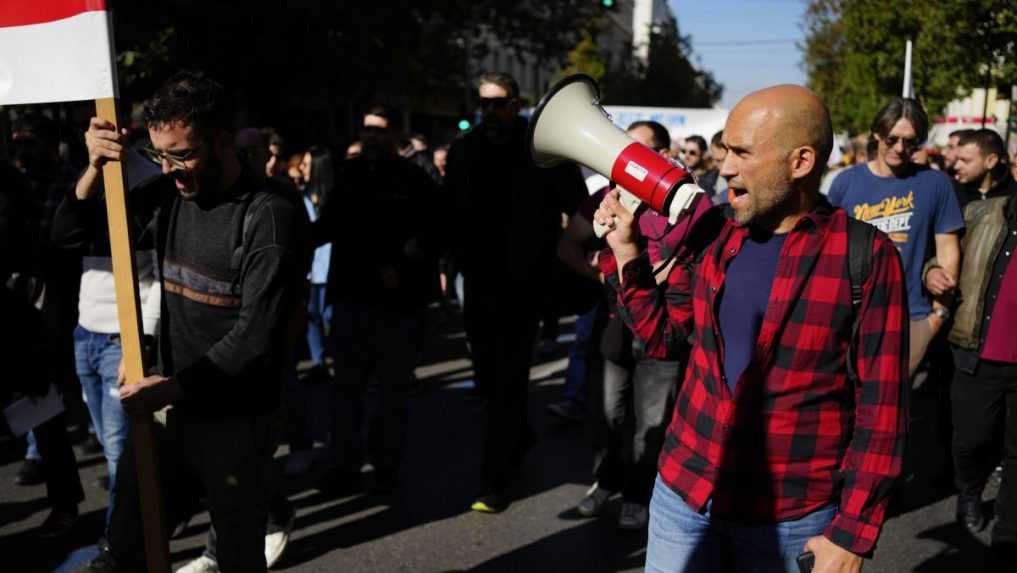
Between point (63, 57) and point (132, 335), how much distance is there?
0.75 m

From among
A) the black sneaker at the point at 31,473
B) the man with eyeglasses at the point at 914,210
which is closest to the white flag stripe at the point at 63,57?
the black sneaker at the point at 31,473

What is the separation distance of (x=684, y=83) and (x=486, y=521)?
38605 millimetres

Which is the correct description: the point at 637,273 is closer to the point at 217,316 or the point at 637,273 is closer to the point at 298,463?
the point at 217,316

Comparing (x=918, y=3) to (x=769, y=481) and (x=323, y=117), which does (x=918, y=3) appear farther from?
(x=323, y=117)

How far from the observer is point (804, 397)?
6.96 feet

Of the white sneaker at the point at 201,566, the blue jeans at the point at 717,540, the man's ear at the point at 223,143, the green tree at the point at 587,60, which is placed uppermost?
the green tree at the point at 587,60

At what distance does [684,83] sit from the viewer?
134ft

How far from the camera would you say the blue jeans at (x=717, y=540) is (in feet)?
7.07

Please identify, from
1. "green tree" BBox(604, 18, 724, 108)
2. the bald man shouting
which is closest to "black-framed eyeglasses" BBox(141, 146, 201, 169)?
the bald man shouting

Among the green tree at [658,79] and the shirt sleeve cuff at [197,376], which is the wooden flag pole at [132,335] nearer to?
the shirt sleeve cuff at [197,376]

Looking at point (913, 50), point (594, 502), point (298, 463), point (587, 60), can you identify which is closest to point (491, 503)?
point (594, 502)

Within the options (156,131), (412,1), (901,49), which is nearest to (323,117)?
(412,1)

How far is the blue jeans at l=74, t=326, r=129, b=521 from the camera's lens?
12.3 ft

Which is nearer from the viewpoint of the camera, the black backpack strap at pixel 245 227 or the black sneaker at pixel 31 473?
the black backpack strap at pixel 245 227
